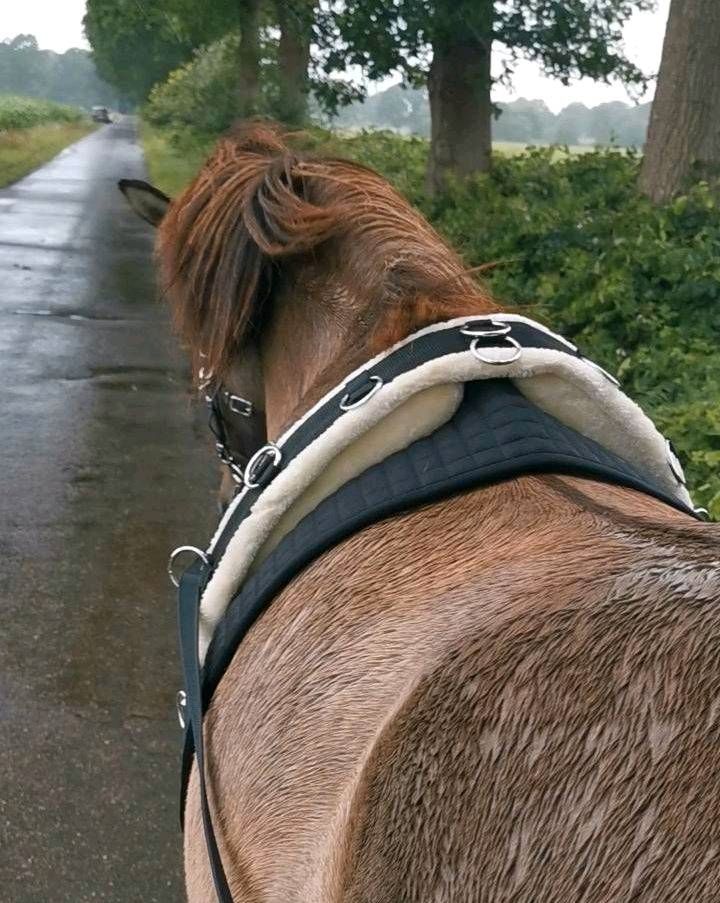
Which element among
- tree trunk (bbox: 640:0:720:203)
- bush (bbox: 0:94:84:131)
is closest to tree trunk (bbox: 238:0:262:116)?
tree trunk (bbox: 640:0:720:203)

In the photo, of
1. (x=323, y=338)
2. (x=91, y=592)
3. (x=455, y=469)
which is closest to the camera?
(x=455, y=469)

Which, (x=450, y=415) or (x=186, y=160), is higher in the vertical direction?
(x=186, y=160)

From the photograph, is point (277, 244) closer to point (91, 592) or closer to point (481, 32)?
point (91, 592)

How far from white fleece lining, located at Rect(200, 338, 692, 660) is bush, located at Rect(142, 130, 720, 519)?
7.47 feet

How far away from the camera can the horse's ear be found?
7.69ft

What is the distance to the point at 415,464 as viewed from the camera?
1.40 m

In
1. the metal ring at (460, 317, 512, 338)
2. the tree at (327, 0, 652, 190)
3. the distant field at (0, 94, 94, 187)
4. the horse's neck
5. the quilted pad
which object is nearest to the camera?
the quilted pad

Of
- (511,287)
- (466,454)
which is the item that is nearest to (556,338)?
(466,454)

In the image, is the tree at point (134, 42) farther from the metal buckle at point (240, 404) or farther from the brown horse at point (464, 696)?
the brown horse at point (464, 696)

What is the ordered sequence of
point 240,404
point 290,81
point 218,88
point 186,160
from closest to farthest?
1. point 240,404
2. point 290,81
3. point 218,88
4. point 186,160

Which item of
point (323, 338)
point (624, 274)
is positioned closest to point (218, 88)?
point (624, 274)

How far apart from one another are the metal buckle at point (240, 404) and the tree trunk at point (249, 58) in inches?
501

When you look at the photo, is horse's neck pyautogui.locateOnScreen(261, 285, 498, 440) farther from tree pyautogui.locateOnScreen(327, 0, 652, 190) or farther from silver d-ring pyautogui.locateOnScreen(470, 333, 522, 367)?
tree pyautogui.locateOnScreen(327, 0, 652, 190)

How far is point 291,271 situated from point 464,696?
1138 millimetres
